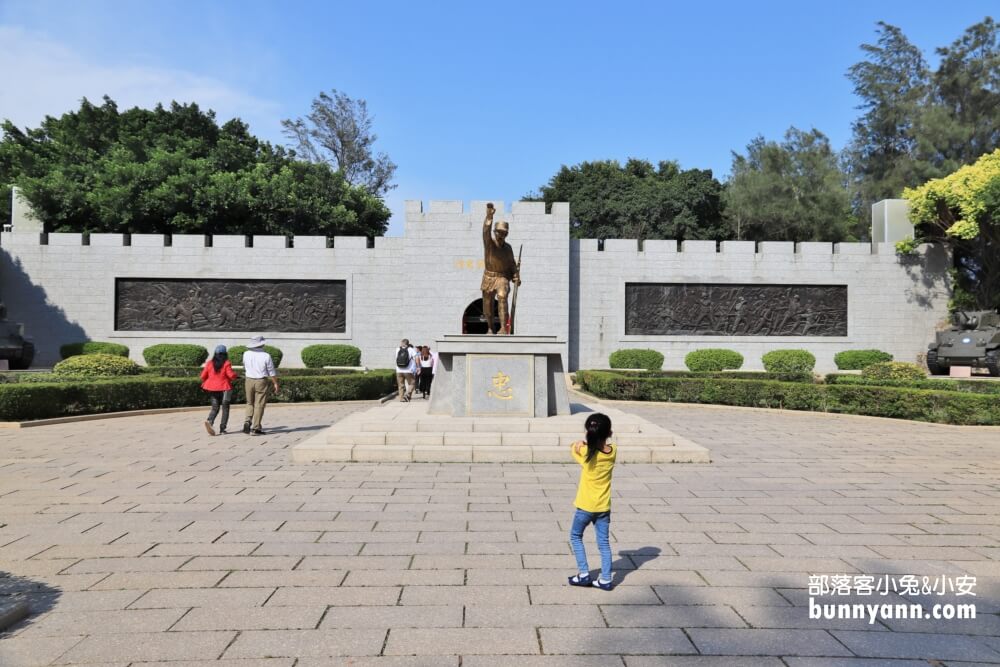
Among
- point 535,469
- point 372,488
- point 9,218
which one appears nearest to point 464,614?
point 372,488

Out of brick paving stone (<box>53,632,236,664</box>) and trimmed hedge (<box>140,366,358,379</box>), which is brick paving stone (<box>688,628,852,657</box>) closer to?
brick paving stone (<box>53,632,236,664</box>)

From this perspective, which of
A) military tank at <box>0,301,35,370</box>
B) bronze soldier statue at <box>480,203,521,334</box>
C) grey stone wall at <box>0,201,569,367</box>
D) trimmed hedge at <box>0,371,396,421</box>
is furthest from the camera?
grey stone wall at <box>0,201,569,367</box>

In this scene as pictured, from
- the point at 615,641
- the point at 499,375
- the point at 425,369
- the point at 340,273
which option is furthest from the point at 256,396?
the point at 340,273

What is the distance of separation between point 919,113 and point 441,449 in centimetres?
3901

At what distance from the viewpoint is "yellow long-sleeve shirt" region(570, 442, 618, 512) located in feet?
12.2

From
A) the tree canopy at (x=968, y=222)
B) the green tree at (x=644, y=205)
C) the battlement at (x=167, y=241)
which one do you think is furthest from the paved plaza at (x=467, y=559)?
the green tree at (x=644, y=205)

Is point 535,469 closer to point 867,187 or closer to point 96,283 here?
point 96,283

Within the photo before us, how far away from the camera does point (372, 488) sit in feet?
20.6

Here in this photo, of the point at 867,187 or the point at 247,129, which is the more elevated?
the point at 247,129

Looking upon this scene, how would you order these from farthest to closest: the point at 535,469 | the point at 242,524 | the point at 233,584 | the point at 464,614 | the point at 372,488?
the point at 535,469, the point at 372,488, the point at 242,524, the point at 233,584, the point at 464,614

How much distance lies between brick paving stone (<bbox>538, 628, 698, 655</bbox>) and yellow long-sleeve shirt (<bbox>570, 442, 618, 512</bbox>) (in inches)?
29.1

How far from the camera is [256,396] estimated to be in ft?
32.0

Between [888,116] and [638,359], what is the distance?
1034 inches

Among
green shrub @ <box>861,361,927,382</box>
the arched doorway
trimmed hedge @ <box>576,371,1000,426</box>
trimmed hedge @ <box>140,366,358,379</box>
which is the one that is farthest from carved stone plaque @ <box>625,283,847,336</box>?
trimmed hedge @ <box>140,366,358,379</box>
